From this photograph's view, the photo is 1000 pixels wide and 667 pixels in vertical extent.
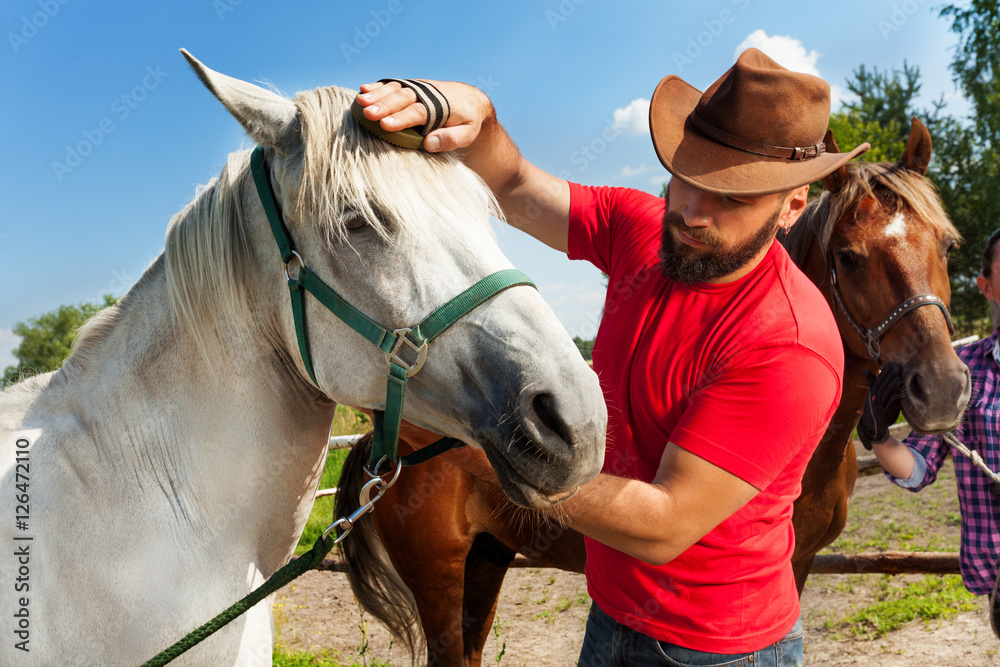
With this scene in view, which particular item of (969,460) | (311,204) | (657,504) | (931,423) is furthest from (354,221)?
(969,460)

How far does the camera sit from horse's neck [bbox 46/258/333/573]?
150 centimetres

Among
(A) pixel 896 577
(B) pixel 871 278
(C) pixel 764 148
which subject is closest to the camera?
(C) pixel 764 148

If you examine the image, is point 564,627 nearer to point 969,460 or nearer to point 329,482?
point 329,482

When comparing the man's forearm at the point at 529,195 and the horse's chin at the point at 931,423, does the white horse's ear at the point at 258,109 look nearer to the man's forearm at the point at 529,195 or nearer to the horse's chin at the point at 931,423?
the man's forearm at the point at 529,195

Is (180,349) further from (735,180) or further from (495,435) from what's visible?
(735,180)

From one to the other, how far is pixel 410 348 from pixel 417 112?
587mm

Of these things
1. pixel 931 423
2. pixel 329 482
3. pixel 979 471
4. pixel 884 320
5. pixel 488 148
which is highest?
pixel 488 148

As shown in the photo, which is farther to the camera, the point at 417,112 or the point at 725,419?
the point at 725,419

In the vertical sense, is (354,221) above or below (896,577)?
above

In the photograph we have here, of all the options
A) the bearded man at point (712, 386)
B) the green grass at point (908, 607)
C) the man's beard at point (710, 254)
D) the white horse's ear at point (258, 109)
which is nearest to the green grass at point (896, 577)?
the green grass at point (908, 607)

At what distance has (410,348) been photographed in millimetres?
1384

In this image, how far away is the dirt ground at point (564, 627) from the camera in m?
4.47

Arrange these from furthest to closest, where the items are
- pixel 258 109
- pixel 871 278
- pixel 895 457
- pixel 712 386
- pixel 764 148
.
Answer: pixel 871 278
pixel 895 457
pixel 764 148
pixel 712 386
pixel 258 109

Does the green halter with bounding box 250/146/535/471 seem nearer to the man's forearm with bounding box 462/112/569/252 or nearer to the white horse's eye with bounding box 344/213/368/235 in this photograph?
the white horse's eye with bounding box 344/213/368/235
